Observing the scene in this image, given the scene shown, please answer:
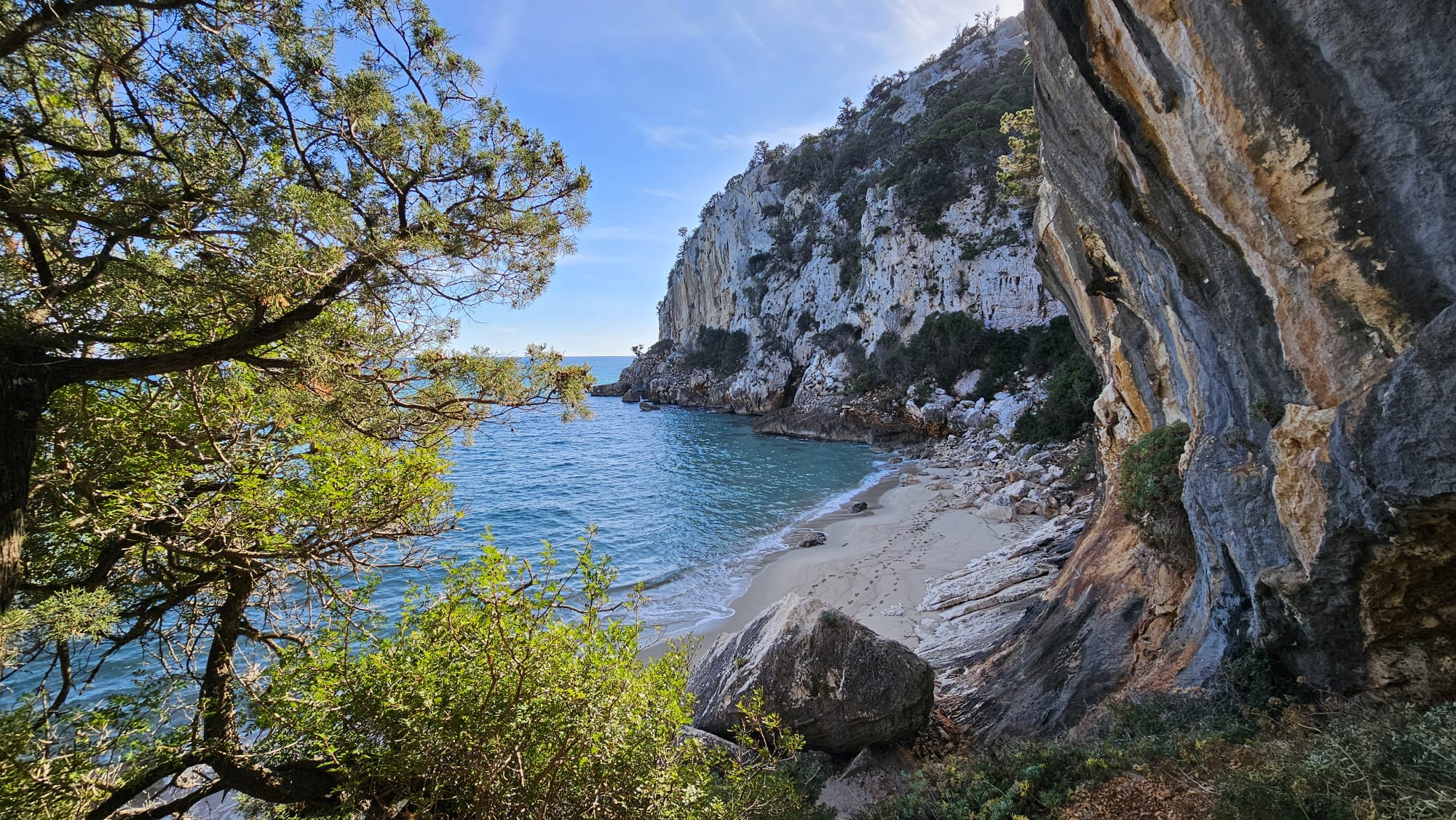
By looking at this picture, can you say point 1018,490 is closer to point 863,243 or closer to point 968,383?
point 968,383

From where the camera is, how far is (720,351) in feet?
191

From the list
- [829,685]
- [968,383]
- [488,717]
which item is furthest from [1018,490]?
[488,717]

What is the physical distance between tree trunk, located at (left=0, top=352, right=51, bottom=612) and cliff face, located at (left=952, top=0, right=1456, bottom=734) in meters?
7.46

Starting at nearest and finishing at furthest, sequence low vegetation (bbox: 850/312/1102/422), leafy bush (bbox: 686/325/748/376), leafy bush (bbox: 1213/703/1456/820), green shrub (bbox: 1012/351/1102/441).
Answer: leafy bush (bbox: 1213/703/1456/820)
green shrub (bbox: 1012/351/1102/441)
low vegetation (bbox: 850/312/1102/422)
leafy bush (bbox: 686/325/748/376)

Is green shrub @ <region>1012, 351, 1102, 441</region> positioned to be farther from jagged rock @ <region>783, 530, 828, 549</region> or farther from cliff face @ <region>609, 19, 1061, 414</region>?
jagged rock @ <region>783, 530, 828, 549</region>

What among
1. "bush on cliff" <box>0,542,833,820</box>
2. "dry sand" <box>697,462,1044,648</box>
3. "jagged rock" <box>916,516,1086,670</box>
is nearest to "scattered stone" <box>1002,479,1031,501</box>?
"dry sand" <box>697,462,1044,648</box>

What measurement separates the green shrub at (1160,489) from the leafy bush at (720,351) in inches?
1823

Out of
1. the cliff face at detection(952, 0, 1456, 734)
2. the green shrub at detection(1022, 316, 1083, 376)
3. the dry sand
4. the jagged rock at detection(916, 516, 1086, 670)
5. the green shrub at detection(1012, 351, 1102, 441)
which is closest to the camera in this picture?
the cliff face at detection(952, 0, 1456, 734)

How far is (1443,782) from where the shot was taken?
2.65m

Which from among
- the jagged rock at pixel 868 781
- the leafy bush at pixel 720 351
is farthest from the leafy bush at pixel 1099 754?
the leafy bush at pixel 720 351

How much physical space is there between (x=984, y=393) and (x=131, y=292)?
3190cm

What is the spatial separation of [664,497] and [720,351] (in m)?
36.4

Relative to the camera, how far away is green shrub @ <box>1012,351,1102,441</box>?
2180cm

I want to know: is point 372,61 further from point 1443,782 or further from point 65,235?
point 1443,782
